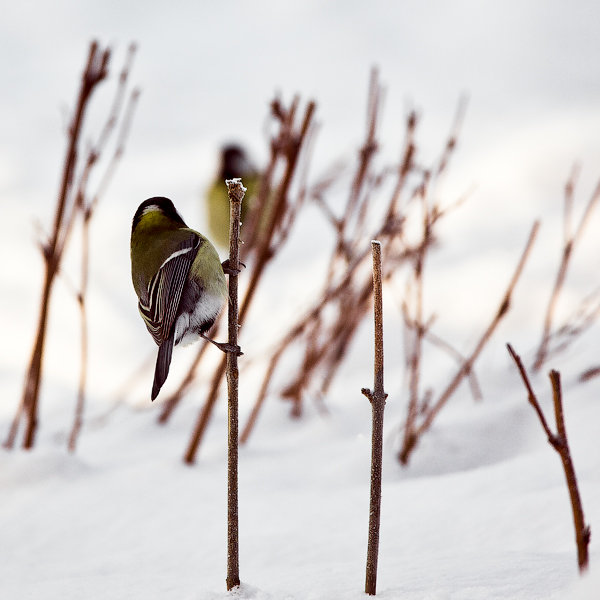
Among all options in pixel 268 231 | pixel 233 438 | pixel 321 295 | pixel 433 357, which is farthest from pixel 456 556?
pixel 433 357

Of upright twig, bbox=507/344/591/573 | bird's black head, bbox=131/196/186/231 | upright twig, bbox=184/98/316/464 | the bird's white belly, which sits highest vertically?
upright twig, bbox=184/98/316/464

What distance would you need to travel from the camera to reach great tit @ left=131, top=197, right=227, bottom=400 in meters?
0.60

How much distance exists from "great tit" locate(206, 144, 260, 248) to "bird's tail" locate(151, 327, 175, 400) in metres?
2.12

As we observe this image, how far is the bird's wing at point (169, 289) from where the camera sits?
60 cm

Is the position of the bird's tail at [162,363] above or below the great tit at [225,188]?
below

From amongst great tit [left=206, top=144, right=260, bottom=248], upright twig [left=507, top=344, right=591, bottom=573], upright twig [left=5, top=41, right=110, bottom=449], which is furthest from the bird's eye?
great tit [left=206, top=144, right=260, bottom=248]

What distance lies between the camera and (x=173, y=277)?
607 mm

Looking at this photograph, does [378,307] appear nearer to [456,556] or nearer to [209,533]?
[456,556]

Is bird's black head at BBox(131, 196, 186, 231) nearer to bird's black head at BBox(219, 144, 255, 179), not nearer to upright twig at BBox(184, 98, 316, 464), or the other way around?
upright twig at BBox(184, 98, 316, 464)

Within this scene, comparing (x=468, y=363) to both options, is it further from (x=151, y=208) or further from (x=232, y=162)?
(x=232, y=162)

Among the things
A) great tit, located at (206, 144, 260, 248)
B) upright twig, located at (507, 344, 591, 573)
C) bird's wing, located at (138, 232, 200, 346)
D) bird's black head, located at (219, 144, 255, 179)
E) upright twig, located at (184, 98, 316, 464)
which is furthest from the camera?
bird's black head, located at (219, 144, 255, 179)

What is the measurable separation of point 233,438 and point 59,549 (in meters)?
0.51

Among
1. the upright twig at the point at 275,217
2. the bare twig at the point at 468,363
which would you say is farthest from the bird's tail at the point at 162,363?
the bare twig at the point at 468,363

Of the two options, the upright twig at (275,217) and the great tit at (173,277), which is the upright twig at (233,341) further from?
the upright twig at (275,217)
